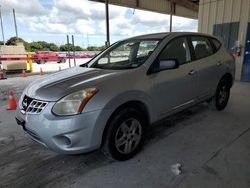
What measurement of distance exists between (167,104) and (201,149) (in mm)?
732

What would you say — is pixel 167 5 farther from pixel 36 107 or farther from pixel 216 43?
pixel 36 107

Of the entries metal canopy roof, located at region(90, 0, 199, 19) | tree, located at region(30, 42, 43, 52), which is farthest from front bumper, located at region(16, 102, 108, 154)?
tree, located at region(30, 42, 43, 52)

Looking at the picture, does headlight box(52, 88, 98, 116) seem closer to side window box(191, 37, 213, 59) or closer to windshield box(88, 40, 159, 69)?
windshield box(88, 40, 159, 69)

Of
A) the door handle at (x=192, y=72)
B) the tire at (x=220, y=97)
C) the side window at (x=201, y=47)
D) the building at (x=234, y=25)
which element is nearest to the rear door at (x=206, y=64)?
the side window at (x=201, y=47)

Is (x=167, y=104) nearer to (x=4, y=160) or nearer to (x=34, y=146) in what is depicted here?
(x=34, y=146)

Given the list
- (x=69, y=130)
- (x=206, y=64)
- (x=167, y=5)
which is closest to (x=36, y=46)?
(x=167, y=5)

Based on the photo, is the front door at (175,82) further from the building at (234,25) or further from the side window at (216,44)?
the building at (234,25)

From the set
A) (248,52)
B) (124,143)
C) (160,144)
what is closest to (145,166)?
(124,143)

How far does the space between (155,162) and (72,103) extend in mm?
1209

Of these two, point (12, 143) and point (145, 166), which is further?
point (12, 143)

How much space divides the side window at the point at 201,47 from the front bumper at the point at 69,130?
6.90 feet

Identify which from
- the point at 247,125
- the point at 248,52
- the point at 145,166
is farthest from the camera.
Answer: the point at 248,52

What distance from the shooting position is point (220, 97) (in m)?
4.04

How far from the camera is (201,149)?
2.64 metres
